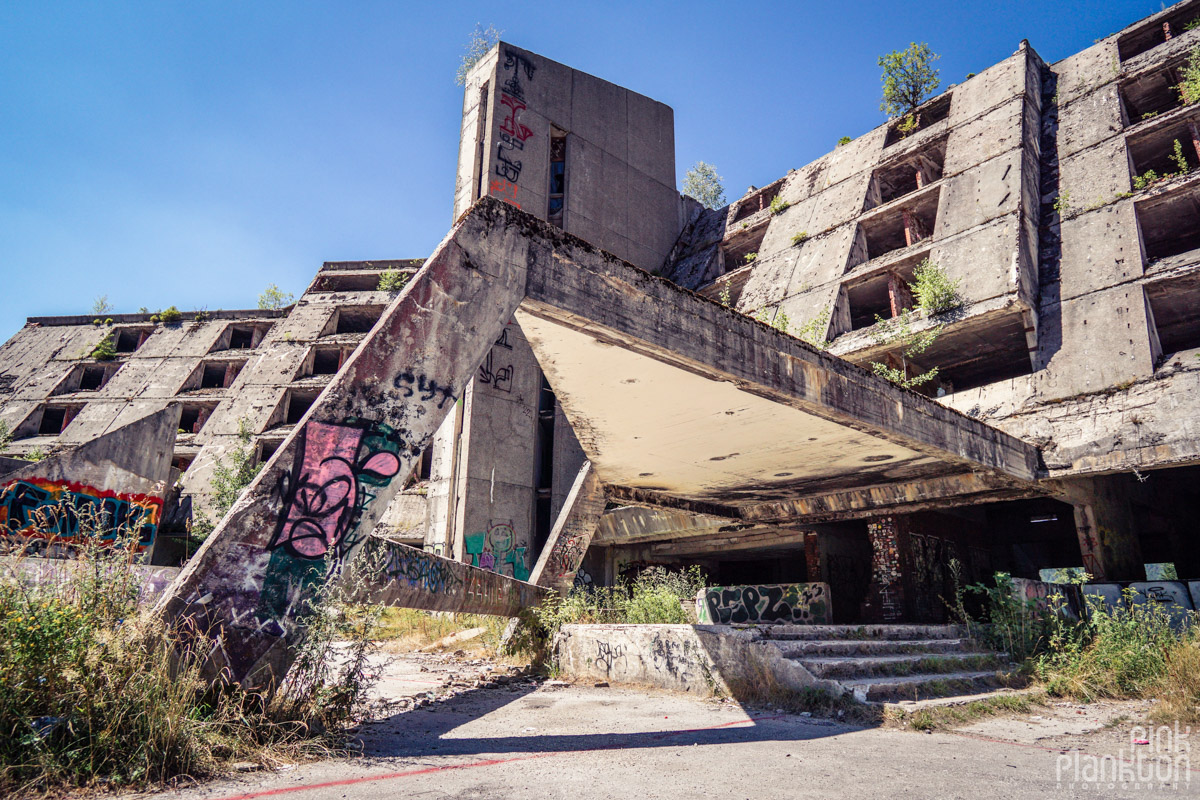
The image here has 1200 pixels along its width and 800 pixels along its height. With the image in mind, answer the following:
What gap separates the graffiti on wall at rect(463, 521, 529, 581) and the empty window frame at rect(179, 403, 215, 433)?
16.7 meters

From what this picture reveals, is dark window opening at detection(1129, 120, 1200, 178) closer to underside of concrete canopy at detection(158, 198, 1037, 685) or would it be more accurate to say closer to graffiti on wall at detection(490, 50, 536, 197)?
underside of concrete canopy at detection(158, 198, 1037, 685)

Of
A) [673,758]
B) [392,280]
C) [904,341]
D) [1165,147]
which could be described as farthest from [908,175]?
[392,280]

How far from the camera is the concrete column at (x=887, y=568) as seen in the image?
12.0m

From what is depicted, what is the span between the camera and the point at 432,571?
799 centimetres

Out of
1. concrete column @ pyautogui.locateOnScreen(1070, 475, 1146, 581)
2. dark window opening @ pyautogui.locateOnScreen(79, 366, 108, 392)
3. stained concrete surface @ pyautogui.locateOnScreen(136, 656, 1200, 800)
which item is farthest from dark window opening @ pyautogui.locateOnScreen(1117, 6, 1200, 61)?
dark window opening @ pyautogui.locateOnScreen(79, 366, 108, 392)

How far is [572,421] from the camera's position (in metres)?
8.22

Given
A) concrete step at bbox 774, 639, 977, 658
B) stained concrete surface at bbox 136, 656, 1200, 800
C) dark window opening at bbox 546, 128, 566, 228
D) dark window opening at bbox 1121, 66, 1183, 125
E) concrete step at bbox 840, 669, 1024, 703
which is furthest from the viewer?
dark window opening at bbox 546, 128, 566, 228

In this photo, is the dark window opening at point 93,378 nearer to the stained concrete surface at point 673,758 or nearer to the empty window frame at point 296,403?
the empty window frame at point 296,403

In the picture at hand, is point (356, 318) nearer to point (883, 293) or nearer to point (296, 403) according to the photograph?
point (296, 403)

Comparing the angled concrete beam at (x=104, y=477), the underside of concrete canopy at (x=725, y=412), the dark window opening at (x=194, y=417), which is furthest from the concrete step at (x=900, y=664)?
the dark window opening at (x=194, y=417)

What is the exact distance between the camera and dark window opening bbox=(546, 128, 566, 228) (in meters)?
23.7

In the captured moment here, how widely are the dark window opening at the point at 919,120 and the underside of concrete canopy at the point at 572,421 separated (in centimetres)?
1403

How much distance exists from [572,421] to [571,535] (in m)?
3.01

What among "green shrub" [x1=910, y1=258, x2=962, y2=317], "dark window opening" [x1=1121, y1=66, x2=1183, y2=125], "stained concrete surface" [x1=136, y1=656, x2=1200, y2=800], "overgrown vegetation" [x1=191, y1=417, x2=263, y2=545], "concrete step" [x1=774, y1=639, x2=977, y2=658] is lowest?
"stained concrete surface" [x1=136, y1=656, x2=1200, y2=800]
